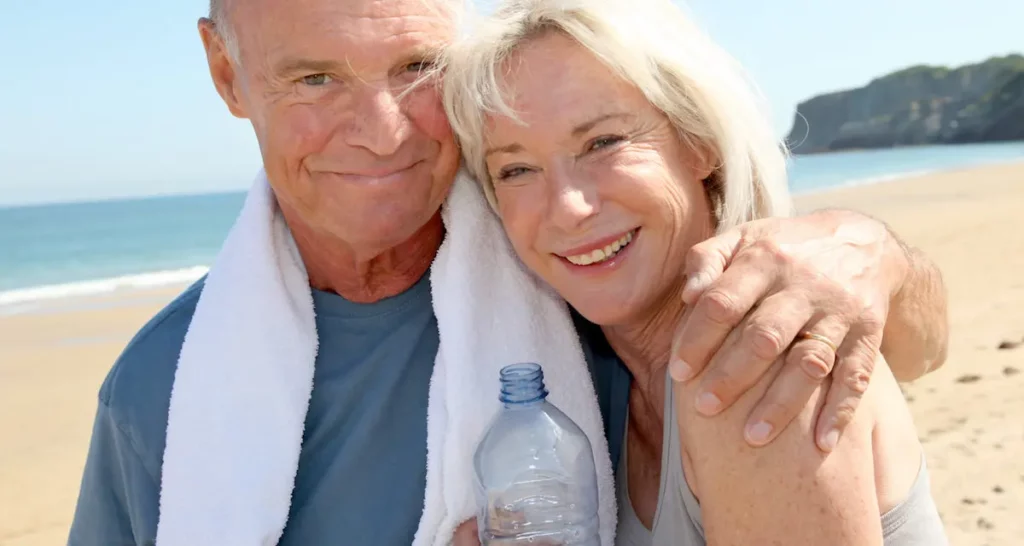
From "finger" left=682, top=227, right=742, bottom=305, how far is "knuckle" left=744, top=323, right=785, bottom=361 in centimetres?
13

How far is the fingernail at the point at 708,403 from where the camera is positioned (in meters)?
1.48

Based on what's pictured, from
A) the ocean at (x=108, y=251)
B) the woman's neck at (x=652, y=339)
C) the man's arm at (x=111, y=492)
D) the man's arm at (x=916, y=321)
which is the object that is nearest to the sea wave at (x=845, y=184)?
the ocean at (x=108, y=251)

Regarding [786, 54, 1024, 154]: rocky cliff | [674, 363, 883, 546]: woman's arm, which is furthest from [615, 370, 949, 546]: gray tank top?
[786, 54, 1024, 154]: rocky cliff

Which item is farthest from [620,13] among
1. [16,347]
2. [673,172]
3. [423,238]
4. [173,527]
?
[16,347]

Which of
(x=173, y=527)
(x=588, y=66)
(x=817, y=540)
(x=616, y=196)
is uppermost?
(x=588, y=66)

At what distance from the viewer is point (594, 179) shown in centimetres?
200

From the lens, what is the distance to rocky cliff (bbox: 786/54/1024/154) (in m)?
56.3

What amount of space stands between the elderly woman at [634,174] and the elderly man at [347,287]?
164mm

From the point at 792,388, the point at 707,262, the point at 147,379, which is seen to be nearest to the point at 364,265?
the point at 147,379

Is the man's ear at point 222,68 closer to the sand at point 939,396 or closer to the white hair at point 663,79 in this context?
the white hair at point 663,79

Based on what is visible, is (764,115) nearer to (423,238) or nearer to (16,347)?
(423,238)

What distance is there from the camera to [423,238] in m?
2.46

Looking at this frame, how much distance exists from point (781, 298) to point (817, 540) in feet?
1.26

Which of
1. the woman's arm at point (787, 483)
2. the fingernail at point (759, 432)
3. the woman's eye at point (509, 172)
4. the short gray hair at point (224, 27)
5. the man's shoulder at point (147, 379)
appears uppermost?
the short gray hair at point (224, 27)
